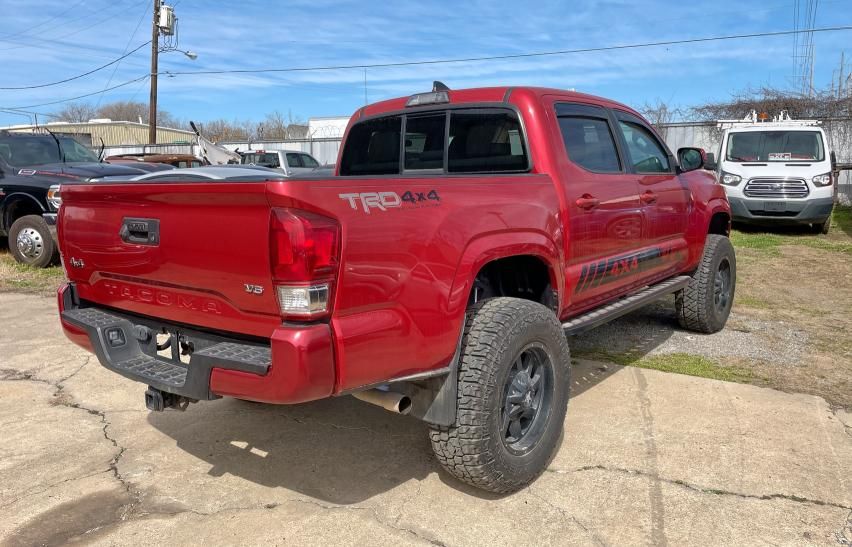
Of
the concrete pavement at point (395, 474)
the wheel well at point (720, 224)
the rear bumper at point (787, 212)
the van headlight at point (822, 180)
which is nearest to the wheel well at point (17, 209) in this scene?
the concrete pavement at point (395, 474)

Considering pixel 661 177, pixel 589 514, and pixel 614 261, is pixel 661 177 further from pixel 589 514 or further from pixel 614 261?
pixel 589 514

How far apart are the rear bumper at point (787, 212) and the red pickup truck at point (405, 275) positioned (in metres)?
9.33

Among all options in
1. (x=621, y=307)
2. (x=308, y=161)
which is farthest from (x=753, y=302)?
(x=308, y=161)

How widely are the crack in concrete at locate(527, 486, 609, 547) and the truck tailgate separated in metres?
1.58

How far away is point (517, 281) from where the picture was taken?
3674mm

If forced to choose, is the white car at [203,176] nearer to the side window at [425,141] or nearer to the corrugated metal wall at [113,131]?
the side window at [425,141]

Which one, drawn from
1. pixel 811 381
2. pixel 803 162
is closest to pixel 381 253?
pixel 811 381

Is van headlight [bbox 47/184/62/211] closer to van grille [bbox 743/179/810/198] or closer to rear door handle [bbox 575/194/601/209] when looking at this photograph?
rear door handle [bbox 575/194/601/209]

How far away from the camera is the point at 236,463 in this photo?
3.48 meters

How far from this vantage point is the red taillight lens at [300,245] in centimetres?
223

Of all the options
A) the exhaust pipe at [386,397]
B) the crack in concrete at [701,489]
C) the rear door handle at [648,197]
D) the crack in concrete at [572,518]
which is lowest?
the crack in concrete at [572,518]

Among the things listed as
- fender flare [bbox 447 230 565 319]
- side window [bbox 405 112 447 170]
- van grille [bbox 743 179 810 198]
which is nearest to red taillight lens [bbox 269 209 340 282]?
fender flare [bbox 447 230 565 319]

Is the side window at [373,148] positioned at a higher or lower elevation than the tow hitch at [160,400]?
higher

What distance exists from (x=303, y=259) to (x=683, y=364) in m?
3.77
